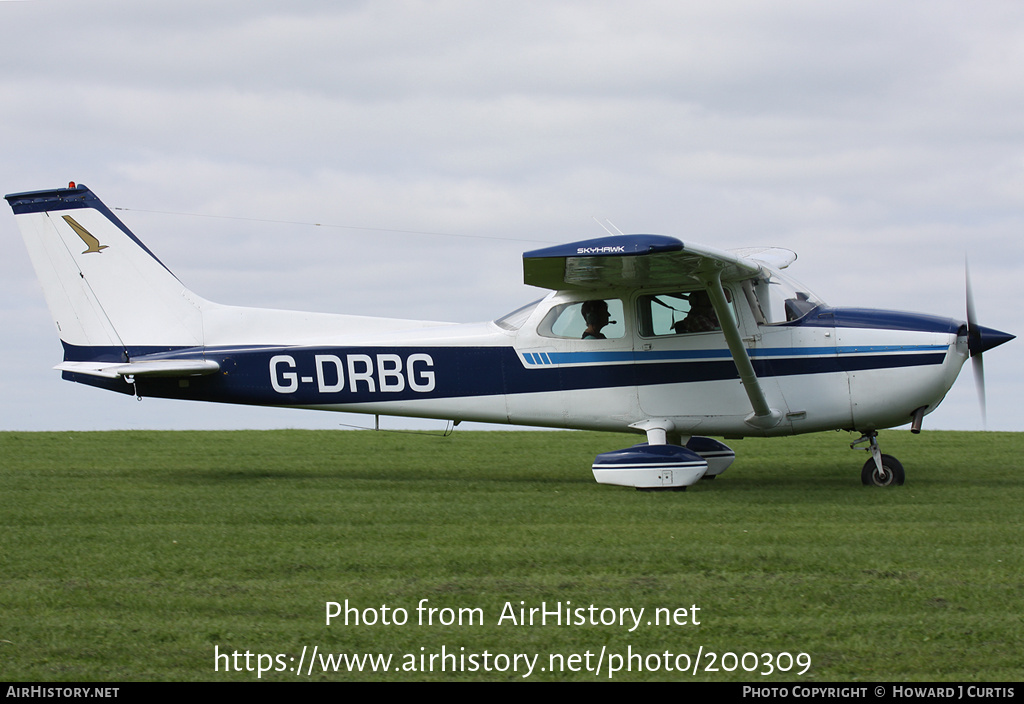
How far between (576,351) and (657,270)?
160 cm

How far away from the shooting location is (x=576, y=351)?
11055mm

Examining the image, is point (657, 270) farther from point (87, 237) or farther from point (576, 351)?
point (87, 237)

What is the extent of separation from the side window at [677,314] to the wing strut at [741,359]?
0.36 metres

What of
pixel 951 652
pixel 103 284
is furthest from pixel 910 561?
pixel 103 284

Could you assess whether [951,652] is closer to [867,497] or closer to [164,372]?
[867,497]

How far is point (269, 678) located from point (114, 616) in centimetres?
142

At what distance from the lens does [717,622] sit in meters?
5.12

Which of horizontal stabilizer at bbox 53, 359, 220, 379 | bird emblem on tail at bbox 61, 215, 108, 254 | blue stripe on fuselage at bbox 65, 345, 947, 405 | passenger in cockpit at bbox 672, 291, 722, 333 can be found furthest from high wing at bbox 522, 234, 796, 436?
bird emblem on tail at bbox 61, 215, 108, 254

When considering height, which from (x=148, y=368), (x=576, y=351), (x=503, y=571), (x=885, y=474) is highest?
(x=148, y=368)

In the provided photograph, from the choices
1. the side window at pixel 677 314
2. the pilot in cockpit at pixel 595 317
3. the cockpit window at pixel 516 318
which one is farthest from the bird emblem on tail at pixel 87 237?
the side window at pixel 677 314

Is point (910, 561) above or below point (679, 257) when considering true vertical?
below

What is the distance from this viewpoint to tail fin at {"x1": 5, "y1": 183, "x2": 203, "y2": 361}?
38.8ft

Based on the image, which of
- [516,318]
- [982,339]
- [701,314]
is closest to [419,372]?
[516,318]

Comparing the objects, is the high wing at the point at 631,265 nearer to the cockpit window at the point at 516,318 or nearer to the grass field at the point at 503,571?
A: the cockpit window at the point at 516,318
